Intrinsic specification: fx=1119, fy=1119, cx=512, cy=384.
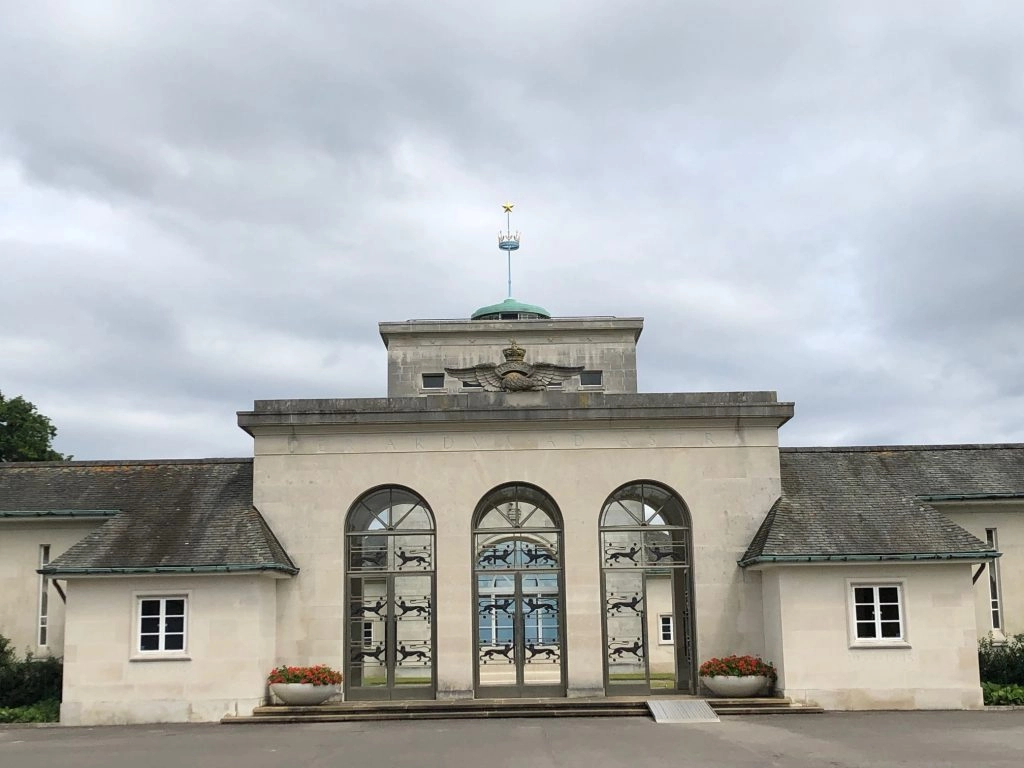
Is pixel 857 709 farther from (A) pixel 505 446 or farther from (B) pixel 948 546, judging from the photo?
(A) pixel 505 446

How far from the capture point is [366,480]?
2364 cm

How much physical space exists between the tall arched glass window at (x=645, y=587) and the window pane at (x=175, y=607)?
8506 millimetres

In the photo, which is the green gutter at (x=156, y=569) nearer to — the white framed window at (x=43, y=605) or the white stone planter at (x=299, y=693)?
the white stone planter at (x=299, y=693)

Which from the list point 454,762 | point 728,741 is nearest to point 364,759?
point 454,762

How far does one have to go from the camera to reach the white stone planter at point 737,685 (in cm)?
2189

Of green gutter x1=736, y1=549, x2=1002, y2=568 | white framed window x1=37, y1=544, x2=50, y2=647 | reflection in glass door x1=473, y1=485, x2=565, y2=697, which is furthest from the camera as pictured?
white framed window x1=37, y1=544, x2=50, y2=647

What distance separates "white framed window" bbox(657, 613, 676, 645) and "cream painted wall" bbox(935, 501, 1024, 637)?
661cm

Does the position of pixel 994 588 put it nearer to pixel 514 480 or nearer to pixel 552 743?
pixel 514 480

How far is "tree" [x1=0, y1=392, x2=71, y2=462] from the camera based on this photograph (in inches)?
1548

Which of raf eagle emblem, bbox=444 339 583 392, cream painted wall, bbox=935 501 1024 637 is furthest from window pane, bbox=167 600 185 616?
→ cream painted wall, bbox=935 501 1024 637

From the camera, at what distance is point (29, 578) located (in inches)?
971

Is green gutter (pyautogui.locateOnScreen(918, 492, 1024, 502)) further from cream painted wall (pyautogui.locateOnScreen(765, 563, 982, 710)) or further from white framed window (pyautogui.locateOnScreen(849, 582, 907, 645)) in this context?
white framed window (pyautogui.locateOnScreen(849, 582, 907, 645))

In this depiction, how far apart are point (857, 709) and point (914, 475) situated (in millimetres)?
6475

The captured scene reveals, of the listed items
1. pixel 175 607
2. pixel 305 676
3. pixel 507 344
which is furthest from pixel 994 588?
pixel 507 344
